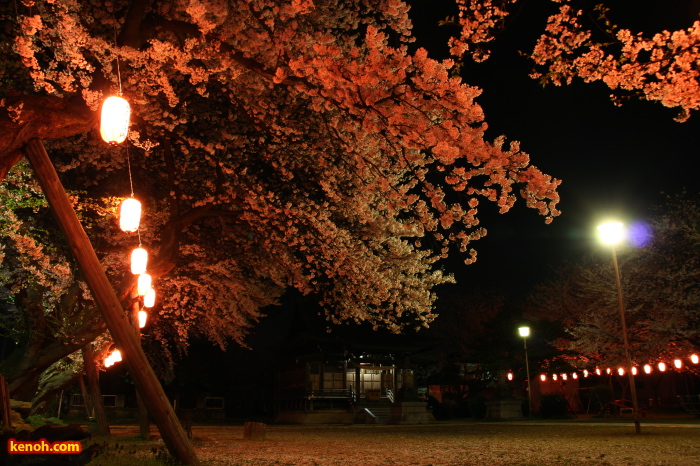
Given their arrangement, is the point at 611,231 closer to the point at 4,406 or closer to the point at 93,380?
the point at 4,406

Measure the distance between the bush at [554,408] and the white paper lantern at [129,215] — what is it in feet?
77.0

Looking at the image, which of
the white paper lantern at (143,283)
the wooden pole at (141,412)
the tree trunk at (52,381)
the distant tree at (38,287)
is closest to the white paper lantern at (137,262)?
the white paper lantern at (143,283)

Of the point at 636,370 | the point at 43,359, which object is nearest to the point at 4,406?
the point at 43,359

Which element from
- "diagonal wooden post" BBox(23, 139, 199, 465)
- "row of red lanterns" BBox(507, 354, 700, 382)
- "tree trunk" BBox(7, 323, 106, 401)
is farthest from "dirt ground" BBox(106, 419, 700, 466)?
"row of red lanterns" BBox(507, 354, 700, 382)

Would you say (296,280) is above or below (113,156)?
below

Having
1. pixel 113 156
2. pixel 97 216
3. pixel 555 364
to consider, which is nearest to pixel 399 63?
pixel 113 156

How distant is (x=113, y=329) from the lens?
750cm

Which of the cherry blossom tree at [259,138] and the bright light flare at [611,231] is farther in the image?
the bright light flare at [611,231]

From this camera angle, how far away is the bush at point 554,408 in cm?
2608

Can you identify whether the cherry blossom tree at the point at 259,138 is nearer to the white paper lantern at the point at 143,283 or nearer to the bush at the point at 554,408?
the white paper lantern at the point at 143,283

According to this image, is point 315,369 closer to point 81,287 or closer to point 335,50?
point 81,287

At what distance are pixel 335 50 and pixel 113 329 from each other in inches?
205

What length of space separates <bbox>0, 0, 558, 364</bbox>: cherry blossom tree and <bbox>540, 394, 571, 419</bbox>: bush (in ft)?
55.9

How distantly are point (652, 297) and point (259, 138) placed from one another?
68.4 feet
